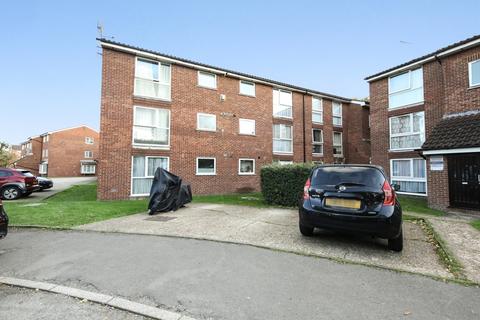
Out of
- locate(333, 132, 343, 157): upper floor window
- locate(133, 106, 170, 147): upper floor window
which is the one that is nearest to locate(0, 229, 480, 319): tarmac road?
locate(133, 106, 170, 147): upper floor window

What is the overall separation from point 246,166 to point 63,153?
3593 centimetres

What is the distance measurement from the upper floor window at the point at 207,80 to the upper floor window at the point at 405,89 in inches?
405

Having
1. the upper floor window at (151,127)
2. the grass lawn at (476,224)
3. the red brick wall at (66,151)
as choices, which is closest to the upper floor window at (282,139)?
the upper floor window at (151,127)

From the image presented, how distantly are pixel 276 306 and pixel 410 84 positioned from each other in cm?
1559

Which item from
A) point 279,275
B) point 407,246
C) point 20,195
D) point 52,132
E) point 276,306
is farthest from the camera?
point 52,132

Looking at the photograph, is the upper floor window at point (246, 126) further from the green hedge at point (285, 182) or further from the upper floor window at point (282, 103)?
the green hedge at point (285, 182)

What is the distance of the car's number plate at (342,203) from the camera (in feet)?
15.4

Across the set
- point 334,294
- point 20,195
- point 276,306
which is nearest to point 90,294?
point 276,306

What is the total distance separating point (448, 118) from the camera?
36.1ft

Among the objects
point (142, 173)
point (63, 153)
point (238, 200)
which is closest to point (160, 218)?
point (238, 200)

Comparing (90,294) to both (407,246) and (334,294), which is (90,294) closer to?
(334,294)

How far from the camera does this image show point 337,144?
71.7ft

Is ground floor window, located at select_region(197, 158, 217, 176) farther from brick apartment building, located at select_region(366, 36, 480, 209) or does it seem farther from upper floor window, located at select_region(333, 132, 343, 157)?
upper floor window, located at select_region(333, 132, 343, 157)

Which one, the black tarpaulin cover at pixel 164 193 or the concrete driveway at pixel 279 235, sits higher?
the black tarpaulin cover at pixel 164 193
